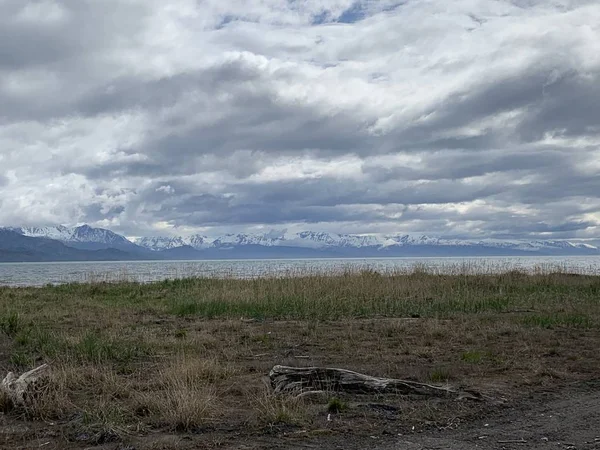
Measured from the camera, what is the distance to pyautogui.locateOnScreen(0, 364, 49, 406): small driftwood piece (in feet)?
25.9

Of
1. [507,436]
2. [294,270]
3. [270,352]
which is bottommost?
[270,352]

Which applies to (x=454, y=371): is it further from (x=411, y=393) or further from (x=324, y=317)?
(x=324, y=317)

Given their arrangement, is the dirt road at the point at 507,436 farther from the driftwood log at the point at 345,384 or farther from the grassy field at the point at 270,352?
the driftwood log at the point at 345,384

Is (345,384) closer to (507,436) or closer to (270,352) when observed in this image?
(507,436)

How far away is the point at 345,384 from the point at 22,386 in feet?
14.5

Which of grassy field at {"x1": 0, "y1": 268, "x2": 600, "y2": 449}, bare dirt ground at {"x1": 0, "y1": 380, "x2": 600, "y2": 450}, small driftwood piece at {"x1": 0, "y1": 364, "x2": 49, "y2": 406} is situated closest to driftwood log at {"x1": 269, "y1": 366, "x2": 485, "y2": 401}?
grassy field at {"x1": 0, "y1": 268, "x2": 600, "y2": 449}

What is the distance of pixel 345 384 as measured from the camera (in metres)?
8.64

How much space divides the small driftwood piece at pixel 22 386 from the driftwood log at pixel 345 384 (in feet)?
10.8

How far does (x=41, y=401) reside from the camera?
7.81 m

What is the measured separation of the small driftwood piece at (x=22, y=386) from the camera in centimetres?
789

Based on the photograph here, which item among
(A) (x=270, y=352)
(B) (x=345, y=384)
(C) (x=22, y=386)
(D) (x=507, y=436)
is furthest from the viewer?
(A) (x=270, y=352)

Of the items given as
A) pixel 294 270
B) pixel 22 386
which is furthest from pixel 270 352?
pixel 294 270

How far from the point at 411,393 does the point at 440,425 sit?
1.29 metres

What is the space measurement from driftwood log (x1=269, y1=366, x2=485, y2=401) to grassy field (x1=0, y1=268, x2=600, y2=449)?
25 centimetres
